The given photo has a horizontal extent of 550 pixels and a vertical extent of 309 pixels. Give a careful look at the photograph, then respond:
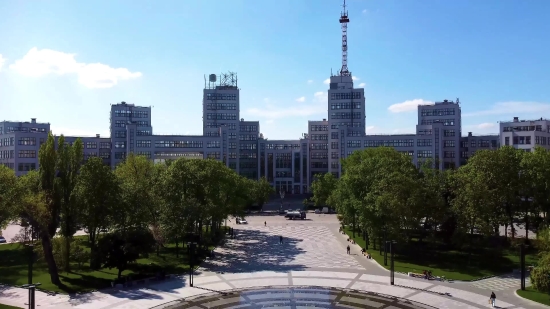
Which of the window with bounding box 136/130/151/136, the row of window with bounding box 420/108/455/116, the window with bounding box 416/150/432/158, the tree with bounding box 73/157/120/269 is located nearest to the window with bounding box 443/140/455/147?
the row of window with bounding box 420/108/455/116

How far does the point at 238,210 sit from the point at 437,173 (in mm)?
26496

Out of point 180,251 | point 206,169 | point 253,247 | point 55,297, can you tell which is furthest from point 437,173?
point 55,297

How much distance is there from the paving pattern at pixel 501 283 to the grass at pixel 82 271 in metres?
26.2

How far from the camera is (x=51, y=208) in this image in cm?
3750

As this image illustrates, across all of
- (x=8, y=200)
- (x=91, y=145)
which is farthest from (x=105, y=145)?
(x=8, y=200)

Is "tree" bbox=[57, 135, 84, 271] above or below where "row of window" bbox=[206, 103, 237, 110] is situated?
below

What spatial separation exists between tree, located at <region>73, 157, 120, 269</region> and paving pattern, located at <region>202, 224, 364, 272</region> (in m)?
10.6

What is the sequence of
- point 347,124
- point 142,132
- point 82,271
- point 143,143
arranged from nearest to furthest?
point 82,271, point 143,143, point 347,124, point 142,132

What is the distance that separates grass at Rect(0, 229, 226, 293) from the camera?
3694 cm

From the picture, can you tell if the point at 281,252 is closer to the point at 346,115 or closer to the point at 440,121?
the point at 346,115

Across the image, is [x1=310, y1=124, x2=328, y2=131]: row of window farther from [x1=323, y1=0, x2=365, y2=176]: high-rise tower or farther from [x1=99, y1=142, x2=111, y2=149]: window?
[x1=99, y1=142, x2=111, y2=149]: window

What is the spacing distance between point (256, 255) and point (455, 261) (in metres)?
20.8

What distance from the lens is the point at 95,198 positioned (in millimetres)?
39938

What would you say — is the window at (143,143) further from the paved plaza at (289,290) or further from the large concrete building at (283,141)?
the paved plaza at (289,290)
